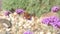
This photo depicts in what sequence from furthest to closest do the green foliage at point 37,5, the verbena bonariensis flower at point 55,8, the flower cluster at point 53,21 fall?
1. the green foliage at point 37,5
2. the verbena bonariensis flower at point 55,8
3. the flower cluster at point 53,21

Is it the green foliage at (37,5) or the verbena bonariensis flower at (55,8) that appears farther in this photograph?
the green foliage at (37,5)

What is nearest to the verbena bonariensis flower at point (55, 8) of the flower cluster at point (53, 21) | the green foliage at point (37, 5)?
the green foliage at point (37, 5)

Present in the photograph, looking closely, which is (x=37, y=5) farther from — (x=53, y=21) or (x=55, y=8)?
(x=53, y=21)

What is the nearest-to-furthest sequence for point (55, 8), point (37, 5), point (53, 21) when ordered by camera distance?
point (53, 21), point (55, 8), point (37, 5)

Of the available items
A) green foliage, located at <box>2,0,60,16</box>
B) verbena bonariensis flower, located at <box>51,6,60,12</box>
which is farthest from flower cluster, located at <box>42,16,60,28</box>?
green foliage, located at <box>2,0,60,16</box>

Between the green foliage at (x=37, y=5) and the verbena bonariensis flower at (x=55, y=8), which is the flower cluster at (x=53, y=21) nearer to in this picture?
the verbena bonariensis flower at (x=55, y=8)

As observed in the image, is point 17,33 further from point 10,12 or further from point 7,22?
point 10,12

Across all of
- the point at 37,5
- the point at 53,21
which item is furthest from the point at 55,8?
the point at 53,21

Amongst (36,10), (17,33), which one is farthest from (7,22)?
(36,10)

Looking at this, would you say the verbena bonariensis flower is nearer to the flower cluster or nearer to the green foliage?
the green foliage

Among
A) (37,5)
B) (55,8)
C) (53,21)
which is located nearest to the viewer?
(53,21)

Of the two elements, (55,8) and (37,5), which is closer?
(55,8)
